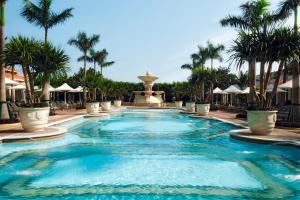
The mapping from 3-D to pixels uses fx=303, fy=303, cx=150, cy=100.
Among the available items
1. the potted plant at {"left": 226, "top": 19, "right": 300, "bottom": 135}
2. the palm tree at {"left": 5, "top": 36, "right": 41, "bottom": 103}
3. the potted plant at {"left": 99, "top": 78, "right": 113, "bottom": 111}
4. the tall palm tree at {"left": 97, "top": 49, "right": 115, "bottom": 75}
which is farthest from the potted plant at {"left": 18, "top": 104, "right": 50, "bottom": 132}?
the tall palm tree at {"left": 97, "top": 49, "right": 115, "bottom": 75}

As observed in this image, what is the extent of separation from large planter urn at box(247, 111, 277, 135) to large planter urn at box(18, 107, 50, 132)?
7.69 m

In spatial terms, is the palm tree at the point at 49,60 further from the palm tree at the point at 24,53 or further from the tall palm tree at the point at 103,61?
the tall palm tree at the point at 103,61

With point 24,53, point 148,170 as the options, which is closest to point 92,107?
point 24,53

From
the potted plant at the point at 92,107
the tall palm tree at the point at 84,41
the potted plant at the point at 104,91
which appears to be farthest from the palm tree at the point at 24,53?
the tall palm tree at the point at 84,41

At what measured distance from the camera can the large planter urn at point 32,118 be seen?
36.3 feet

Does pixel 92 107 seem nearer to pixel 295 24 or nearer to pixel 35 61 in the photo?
pixel 35 61

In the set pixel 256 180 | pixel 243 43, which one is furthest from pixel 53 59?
pixel 256 180

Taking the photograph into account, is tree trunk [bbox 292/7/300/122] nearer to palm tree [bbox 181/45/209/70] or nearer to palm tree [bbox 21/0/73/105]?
palm tree [bbox 21/0/73/105]

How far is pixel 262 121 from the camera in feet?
35.0

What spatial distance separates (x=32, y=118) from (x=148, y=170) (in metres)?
5.93

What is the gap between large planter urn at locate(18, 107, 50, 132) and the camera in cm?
1108

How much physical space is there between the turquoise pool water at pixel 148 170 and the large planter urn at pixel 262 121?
3.35 ft

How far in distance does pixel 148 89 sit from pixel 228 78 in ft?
41.5

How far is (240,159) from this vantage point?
8406 millimetres
